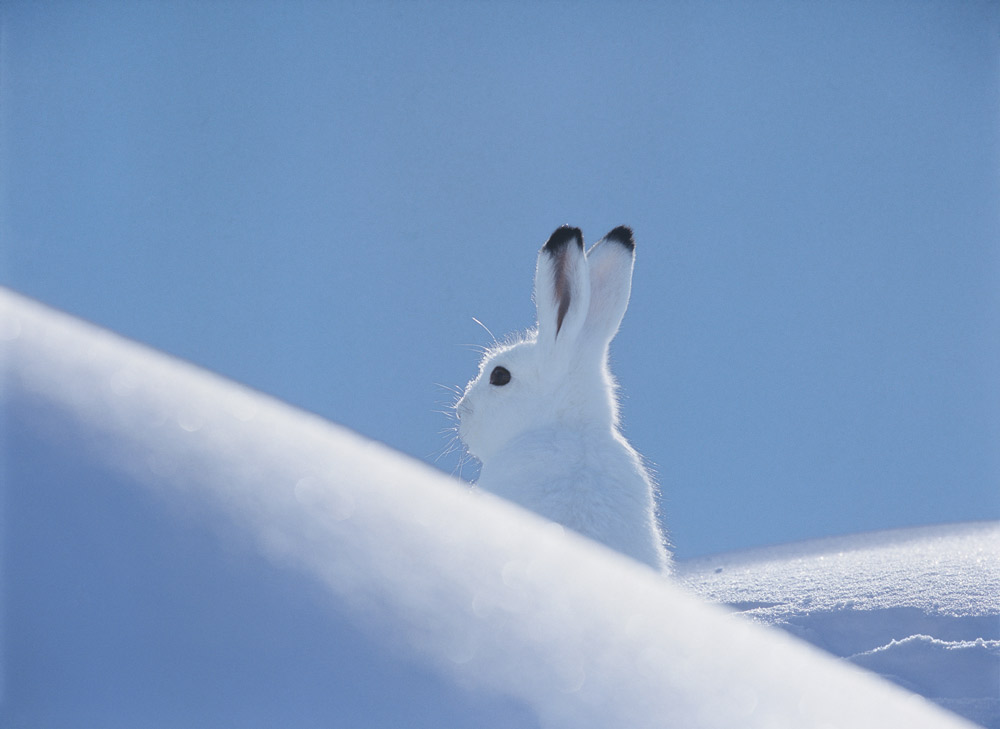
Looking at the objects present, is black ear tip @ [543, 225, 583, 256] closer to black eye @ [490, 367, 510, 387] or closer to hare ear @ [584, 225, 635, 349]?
hare ear @ [584, 225, 635, 349]

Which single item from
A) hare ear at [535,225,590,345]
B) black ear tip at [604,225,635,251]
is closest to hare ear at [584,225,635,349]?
black ear tip at [604,225,635,251]

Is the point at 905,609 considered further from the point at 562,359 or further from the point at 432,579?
the point at 432,579

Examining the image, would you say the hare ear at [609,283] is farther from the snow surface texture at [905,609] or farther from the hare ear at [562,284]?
the snow surface texture at [905,609]

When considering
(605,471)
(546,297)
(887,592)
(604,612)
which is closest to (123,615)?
(604,612)

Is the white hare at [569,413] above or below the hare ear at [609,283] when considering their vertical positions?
below

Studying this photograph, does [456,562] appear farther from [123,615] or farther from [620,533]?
[620,533]

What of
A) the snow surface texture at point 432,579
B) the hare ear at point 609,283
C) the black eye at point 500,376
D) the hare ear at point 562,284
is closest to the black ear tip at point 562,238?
the hare ear at point 562,284
